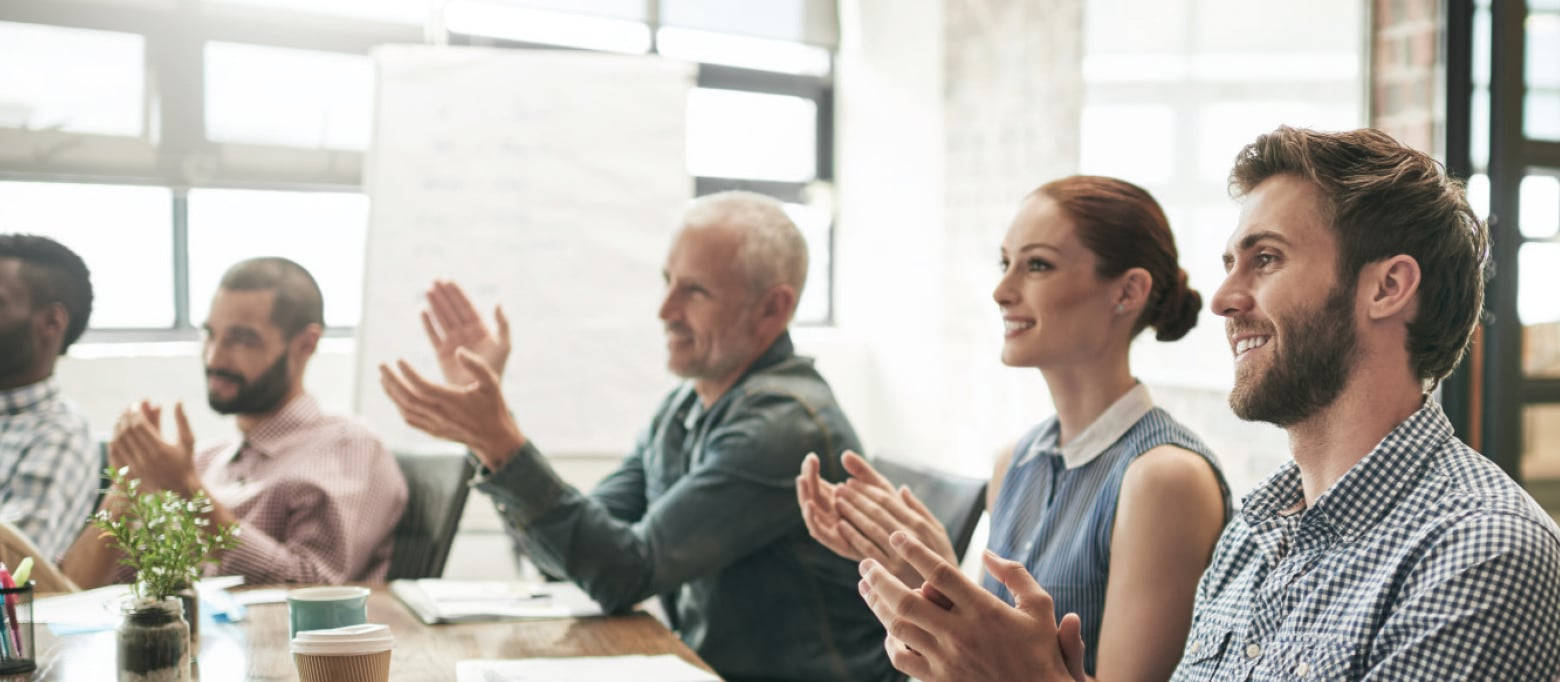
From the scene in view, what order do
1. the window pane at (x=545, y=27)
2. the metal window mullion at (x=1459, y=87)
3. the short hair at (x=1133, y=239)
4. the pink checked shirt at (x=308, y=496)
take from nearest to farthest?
the short hair at (x=1133, y=239) < the pink checked shirt at (x=308, y=496) < the metal window mullion at (x=1459, y=87) < the window pane at (x=545, y=27)

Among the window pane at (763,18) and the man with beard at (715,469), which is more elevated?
the window pane at (763,18)

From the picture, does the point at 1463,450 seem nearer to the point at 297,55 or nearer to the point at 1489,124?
the point at 1489,124

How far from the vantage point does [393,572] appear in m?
2.37

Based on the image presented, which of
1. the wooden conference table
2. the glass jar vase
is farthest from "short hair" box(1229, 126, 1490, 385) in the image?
the glass jar vase

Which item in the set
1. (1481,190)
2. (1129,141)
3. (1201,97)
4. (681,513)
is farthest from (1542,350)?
(681,513)

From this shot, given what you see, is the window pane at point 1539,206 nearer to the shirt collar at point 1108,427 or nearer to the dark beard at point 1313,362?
the shirt collar at point 1108,427

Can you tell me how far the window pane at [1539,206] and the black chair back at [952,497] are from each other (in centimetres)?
184

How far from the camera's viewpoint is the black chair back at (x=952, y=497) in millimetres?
1948

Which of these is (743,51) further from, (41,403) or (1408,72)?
(41,403)

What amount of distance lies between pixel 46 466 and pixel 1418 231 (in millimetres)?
2377

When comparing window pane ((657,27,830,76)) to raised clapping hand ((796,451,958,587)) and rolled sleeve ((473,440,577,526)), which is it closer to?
rolled sleeve ((473,440,577,526))

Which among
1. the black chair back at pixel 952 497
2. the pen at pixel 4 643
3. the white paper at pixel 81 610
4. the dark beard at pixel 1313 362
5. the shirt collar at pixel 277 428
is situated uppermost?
the dark beard at pixel 1313 362

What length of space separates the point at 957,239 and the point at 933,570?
3629 mm

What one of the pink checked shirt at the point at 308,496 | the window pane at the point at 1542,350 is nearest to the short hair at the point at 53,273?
the pink checked shirt at the point at 308,496
